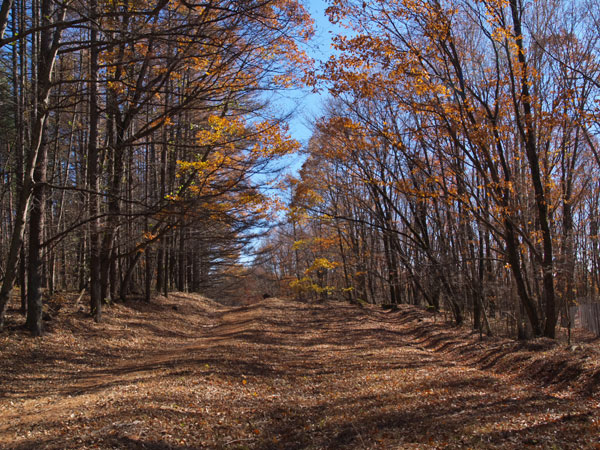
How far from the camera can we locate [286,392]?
7.54 metres

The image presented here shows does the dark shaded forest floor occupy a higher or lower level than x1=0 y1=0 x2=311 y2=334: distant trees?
lower

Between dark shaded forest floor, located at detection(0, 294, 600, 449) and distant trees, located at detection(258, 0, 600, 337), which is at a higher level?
distant trees, located at detection(258, 0, 600, 337)

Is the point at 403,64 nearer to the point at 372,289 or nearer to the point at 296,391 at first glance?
the point at 296,391

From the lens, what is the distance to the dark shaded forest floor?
5094mm

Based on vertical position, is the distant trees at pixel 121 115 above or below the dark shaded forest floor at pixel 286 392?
above

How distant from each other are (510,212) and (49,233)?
12.7 m

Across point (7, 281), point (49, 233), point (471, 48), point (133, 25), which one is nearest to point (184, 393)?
point (7, 281)

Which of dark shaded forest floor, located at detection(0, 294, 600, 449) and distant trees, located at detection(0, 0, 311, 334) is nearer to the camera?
dark shaded forest floor, located at detection(0, 294, 600, 449)

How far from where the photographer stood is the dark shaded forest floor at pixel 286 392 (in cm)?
509

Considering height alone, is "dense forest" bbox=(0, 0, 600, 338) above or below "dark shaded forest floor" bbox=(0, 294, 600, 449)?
above

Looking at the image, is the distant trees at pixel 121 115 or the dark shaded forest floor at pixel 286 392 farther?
the distant trees at pixel 121 115

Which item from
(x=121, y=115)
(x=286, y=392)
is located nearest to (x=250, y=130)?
(x=121, y=115)

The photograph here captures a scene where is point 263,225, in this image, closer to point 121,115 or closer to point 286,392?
point 121,115

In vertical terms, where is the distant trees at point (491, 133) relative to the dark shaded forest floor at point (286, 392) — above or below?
above
